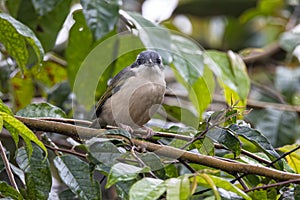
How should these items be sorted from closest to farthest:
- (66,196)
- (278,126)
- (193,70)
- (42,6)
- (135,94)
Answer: (66,196)
(42,6)
(193,70)
(135,94)
(278,126)

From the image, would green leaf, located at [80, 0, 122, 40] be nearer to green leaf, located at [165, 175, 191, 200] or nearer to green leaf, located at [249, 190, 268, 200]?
green leaf, located at [249, 190, 268, 200]

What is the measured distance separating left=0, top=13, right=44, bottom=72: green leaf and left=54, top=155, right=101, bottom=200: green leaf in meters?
0.43

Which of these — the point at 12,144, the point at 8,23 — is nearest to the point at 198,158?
the point at 8,23

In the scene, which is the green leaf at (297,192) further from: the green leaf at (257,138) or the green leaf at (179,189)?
the green leaf at (179,189)

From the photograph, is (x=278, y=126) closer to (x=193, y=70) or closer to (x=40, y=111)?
(x=193, y=70)

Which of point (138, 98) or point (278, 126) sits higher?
point (138, 98)

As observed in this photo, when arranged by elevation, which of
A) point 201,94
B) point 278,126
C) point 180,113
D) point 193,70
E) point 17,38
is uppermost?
point 17,38

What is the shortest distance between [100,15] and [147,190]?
1033 mm

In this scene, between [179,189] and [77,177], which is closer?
[179,189]

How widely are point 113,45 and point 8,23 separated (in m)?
0.75

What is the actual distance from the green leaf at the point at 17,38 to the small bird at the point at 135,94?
45 centimetres

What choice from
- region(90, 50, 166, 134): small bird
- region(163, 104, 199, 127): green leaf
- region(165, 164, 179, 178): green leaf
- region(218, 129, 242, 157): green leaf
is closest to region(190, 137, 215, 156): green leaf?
region(218, 129, 242, 157): green leaf

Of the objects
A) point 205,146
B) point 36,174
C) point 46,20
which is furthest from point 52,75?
point 205,146

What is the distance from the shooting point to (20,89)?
123 inches
